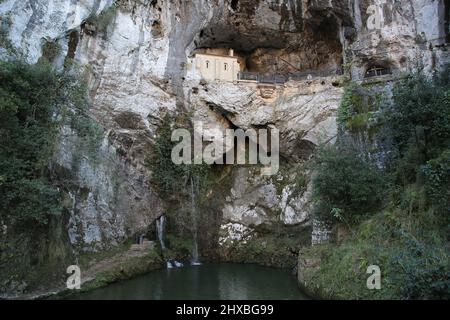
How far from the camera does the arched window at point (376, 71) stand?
20.3 m

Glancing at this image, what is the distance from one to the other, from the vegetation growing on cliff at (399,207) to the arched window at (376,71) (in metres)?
6.75

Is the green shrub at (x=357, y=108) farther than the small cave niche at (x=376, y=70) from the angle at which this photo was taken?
No

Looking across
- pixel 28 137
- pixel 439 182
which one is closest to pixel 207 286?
pixel 28 137

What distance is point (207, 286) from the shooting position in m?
13.9

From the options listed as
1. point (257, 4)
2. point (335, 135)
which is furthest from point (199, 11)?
point (335, 135)

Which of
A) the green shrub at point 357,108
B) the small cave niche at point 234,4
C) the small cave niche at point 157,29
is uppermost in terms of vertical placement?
the small cave niche at point 234,4

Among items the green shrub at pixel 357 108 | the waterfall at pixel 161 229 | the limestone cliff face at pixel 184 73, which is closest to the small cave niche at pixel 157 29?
the limestone cliff face at pixel 184 73

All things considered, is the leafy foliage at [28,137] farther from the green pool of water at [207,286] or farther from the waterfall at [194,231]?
the waterfall at [194,231]

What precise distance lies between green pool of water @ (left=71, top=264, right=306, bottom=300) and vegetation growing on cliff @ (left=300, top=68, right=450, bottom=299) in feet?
5.10

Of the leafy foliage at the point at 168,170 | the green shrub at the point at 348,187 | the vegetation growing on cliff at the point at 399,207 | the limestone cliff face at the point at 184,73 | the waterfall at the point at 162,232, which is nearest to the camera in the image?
the vegetation growing on cliff at the point at 399,207

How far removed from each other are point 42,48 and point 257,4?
12502 mm

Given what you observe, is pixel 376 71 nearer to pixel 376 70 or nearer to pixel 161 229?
pixel 376 70

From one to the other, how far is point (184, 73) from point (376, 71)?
37.3 feet
